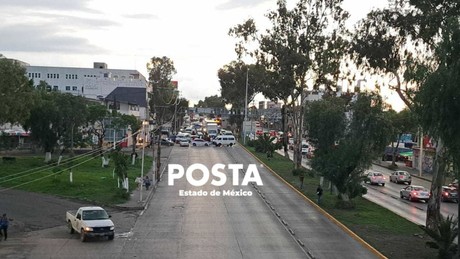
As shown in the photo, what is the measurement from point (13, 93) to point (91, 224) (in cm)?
2219

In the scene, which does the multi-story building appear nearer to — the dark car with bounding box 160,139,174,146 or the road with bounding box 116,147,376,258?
the dark car with bounding box 160,139,174,146

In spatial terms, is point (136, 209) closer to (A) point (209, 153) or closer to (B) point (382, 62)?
(B) point (382, 62)

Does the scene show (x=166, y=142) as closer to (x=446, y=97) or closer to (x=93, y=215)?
(x=93, y=215)

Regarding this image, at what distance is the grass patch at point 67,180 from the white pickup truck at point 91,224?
9275 mm

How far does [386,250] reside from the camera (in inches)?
920

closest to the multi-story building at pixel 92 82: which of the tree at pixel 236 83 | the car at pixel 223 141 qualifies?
the tree at pixel 236 83

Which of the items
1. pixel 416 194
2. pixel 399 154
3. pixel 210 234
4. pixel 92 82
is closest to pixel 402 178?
pixel 416 194

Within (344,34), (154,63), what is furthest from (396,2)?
(154,63)

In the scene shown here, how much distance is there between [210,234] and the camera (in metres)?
26.7

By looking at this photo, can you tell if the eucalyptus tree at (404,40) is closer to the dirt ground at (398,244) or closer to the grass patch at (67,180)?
the dirt ground at (398,244)

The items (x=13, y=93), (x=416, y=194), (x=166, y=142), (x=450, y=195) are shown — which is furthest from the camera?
(x=166, y=142)

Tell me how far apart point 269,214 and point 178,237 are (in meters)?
8.25

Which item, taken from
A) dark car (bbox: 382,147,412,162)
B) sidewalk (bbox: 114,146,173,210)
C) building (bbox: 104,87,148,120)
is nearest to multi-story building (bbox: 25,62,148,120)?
building (bbox: 104,87,148,120)

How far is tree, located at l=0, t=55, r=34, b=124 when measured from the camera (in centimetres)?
Result: 4075
